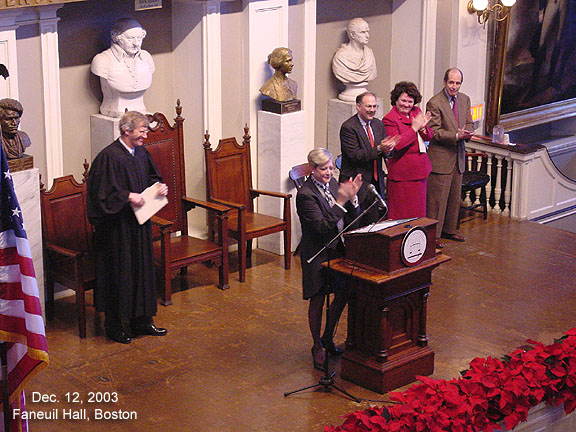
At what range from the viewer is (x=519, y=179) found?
10.6 m

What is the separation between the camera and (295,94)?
938 centimetres

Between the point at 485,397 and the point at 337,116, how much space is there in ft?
18.0

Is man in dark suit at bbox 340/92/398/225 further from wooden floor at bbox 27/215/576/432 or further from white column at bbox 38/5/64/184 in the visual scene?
white column at bbox 38/5/64/184

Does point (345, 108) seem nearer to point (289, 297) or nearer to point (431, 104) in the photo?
point (431, 104)

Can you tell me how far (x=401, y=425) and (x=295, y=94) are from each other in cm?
491

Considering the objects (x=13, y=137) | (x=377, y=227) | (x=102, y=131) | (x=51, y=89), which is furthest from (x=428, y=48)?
(x=13, y=137)

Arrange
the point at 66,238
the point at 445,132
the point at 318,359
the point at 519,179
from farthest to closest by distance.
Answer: the point at 519,179 < the point at 445,132 < the point at 66,238 < the point at 318,359

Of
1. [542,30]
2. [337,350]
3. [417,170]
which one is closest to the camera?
[337,350]

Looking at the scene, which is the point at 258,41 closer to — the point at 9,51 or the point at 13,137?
the point at 9,51

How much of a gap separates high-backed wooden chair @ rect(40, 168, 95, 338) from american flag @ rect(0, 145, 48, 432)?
2.94 m

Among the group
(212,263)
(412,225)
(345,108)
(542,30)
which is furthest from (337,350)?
(542,30)

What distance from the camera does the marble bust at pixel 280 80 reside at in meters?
8.99

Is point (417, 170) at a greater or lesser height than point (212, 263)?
greater

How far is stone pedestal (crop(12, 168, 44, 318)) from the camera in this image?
7234mm
